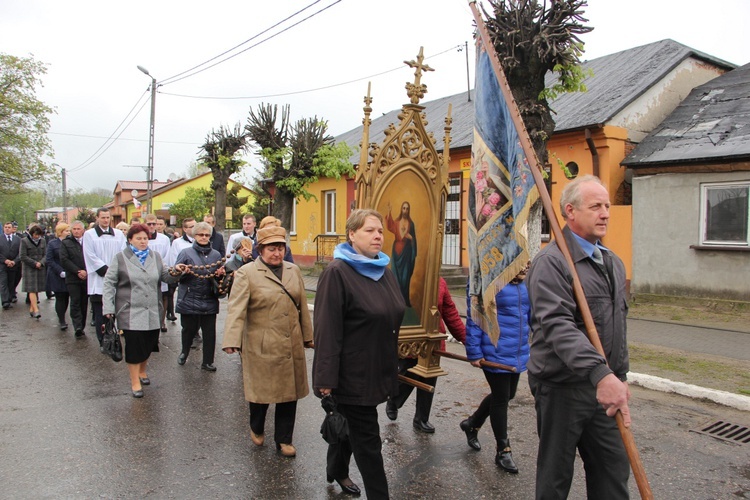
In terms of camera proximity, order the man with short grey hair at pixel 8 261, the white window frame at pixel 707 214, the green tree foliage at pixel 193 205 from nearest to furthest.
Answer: the white window frame at pixel 707 214 < the man with short grey hair at pixel 8 261 < the green tree foliage at pixel 193 205

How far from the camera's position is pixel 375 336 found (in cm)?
346

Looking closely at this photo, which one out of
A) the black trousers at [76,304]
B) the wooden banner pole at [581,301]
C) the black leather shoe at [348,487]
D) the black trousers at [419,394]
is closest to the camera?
the wooden banner pole at [581,301]

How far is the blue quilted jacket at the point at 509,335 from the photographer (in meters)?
4.25

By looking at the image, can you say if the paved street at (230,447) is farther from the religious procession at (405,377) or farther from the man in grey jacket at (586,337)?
the man in grey jacket at (586,337)

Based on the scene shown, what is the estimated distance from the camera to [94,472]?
13.7 feet

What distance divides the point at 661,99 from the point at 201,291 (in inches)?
453

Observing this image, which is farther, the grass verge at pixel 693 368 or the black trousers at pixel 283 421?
the grass verge at pixel 693 368

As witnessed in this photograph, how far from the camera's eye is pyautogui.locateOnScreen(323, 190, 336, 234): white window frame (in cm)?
2297

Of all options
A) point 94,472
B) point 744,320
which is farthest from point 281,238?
point 744,320

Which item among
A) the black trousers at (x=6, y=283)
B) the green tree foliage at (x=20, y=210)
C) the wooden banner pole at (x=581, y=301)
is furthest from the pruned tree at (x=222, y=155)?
the green tree foliage at (x=20, y=210)

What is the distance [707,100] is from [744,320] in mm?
5595

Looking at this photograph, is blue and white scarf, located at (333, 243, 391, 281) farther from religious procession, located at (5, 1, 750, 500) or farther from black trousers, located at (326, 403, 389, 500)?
black trousers, located at (326, 403, 389, 500)

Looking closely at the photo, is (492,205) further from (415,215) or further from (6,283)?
(6,283)

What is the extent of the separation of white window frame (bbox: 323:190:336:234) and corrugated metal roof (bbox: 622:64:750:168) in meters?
12.6
